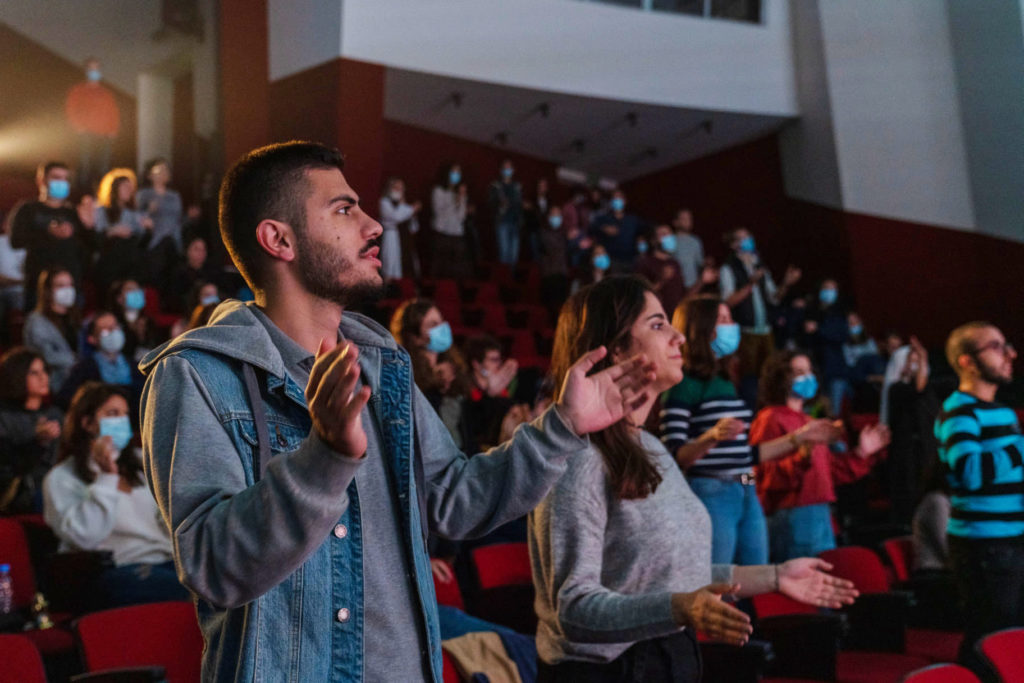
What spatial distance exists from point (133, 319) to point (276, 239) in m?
4.87

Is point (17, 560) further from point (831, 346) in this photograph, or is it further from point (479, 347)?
point (831, 346)

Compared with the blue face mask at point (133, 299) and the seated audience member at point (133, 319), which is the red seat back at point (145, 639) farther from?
the blue face mask at point (133, 299)

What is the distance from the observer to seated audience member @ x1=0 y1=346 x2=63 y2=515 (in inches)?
150

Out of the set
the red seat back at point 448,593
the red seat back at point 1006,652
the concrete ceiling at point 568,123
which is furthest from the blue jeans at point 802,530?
the concrete ceiling at point 568,123

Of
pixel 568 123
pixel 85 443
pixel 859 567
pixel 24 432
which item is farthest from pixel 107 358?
pixel 568 123

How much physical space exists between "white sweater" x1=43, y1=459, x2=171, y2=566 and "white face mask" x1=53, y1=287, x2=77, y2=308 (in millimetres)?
2398

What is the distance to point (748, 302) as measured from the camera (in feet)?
24.3

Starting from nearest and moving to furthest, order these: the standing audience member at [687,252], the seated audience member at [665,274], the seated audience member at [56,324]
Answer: the seated audience member at [56,324]
the seated audience member at [665,274]
the standing audience member at [687,252]

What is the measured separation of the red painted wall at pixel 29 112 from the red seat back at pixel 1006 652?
10098 mm

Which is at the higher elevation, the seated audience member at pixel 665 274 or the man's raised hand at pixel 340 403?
the seated audience member at pixel 665 274

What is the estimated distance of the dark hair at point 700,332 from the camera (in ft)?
10.7

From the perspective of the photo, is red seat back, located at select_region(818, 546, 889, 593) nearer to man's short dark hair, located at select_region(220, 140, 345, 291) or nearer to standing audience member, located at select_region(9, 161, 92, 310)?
man's short dark hair, located at select_region(220, 140, 345, 291)

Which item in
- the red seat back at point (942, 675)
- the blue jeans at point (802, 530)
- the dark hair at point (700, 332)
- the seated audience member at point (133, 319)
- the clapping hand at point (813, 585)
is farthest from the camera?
the seated audience member at point (133, 319)

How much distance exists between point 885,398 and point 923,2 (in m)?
4.37
